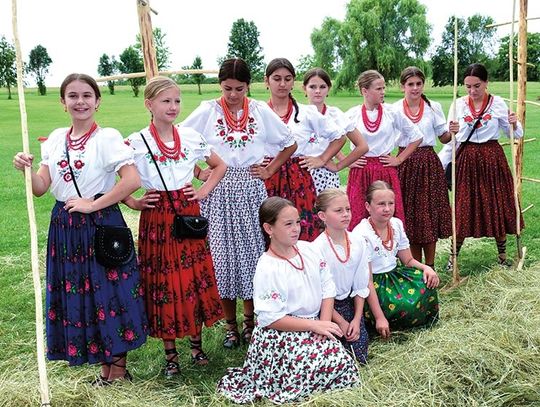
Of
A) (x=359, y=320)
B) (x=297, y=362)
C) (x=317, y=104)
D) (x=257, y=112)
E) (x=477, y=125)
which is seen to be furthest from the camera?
(x=477, y=125)

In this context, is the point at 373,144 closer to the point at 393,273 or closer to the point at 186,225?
the point at 393,273

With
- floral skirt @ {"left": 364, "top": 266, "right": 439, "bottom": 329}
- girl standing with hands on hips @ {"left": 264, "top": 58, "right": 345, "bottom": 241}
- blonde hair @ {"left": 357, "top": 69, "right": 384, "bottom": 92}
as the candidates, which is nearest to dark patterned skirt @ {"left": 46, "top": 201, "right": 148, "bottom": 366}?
girl standing with hands on hips @ {"left": 264, "top": 58, "right": 345, "bottom": 241}

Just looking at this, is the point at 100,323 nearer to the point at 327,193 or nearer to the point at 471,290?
the point at 327,193

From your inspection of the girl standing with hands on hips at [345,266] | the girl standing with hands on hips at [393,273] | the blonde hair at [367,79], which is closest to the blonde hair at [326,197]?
the girl standing with hands on hips at [345,266]

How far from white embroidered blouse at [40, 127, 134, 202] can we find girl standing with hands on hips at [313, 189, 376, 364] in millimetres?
1151

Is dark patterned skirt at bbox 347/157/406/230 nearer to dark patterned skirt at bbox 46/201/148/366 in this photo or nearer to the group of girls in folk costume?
the group of girls in folk costume

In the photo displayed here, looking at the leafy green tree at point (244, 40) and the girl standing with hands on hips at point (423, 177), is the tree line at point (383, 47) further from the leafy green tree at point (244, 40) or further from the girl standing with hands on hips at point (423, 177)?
the girl standing with hands on hips at point (423, 177)

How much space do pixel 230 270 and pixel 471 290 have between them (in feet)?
6.60

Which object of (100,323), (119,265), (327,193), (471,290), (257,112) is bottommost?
(471,290)

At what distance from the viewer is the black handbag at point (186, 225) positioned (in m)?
3.64

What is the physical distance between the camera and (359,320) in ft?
12.7

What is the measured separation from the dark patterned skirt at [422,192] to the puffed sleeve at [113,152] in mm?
2666

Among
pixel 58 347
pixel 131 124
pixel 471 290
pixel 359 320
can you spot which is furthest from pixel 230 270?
pixel 131 124

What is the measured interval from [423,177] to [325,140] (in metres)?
1.12
